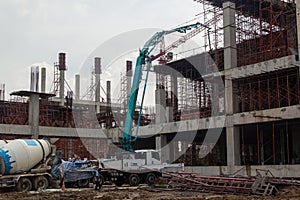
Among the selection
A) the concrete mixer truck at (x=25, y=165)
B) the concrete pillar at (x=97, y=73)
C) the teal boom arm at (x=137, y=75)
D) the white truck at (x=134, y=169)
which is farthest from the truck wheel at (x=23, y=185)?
the concrete pillar at (x=97, y=73)

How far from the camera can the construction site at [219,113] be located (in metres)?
27.1

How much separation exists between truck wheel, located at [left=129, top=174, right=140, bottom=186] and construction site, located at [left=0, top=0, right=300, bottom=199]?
0.18m

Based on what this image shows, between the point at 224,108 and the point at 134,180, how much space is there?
1103 cm

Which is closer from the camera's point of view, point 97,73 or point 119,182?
point 119,182

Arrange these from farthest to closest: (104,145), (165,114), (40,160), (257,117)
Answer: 1. (104,145)
2. (165,114)
3. (257,117)
4. (40,160)

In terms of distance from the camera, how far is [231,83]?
3162 centimetres

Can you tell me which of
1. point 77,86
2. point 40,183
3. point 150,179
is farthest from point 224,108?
point 77,86

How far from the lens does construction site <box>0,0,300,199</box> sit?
88.8ft

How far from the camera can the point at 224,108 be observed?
34.2 m

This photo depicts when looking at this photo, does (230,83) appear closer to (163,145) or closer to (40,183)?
(163,145)

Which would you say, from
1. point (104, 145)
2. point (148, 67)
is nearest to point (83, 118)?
point (104, 145)

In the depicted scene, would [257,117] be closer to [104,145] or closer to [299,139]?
[299,139]

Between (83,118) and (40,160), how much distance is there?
27.6 metres

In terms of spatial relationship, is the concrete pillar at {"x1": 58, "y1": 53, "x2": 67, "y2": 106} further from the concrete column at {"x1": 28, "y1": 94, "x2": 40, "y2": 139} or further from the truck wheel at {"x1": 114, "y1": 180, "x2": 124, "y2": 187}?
the truck wheel at {"x1": 114, "y1": 180, "x2": 124, "y2": 187}
